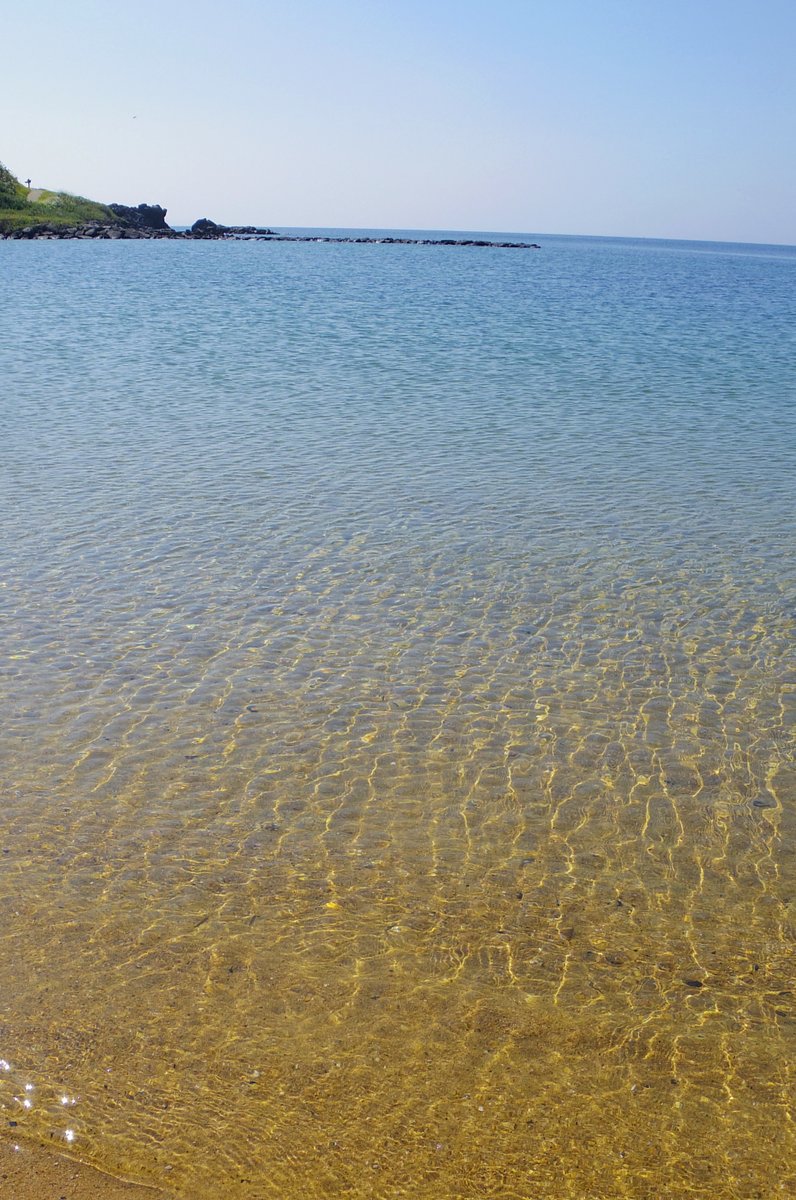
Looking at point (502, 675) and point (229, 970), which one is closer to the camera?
point (229, 970)

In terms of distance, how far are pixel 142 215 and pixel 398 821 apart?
492 feet

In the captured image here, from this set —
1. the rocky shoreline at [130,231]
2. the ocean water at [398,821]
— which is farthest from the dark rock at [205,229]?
the ocean water at [398,821]

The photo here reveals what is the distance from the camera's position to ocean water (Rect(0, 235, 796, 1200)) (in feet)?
14.7

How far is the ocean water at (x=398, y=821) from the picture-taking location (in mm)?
4492

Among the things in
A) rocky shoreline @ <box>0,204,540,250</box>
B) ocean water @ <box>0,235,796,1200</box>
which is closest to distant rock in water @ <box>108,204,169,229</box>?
rocky shoreline @ <box>0,204,540,250</box>

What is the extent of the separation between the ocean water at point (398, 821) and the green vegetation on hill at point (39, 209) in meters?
101

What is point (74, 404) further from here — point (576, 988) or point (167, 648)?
point (576, 988)

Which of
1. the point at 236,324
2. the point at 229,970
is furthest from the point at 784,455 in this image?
the point at 236,324

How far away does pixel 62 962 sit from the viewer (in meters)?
5.30

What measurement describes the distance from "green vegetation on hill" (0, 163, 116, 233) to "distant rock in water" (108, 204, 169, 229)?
6.72 meters

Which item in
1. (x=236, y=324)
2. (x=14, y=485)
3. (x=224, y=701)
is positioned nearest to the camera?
(x=224, y=701)

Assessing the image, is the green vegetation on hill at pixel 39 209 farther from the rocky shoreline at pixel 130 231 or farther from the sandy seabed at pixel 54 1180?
the sandy seabed at pixel 54 1180

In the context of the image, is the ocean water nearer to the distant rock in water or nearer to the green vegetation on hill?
the green vegetation on hill

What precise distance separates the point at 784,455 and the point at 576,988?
48.4 ft
